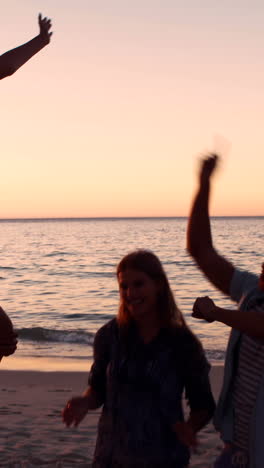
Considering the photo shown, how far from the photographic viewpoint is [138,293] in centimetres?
311

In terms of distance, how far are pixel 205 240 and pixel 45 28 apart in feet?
4.06

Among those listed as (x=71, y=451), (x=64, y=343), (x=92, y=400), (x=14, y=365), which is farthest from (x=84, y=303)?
(x=92, y=400)

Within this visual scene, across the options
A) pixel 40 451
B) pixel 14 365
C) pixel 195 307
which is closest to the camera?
pixel 195 307

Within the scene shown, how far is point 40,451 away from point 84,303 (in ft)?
51.8

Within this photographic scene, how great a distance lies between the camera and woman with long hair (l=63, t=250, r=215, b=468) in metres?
2.95

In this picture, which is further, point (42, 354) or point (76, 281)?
point (76, 281)

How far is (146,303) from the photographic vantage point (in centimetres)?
311

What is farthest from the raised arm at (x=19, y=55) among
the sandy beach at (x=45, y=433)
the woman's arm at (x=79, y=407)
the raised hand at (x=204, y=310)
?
the sandy beach at (x=45, y=433)

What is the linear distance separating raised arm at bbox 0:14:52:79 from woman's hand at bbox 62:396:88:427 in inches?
64.9

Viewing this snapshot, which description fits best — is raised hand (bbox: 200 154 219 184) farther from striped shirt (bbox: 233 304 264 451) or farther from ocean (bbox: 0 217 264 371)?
ocean (bbox: 0 217 264 371)

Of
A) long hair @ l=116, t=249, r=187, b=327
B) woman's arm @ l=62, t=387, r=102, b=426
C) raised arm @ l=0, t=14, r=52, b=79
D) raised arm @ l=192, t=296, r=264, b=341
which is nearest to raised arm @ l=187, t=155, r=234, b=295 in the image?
long hair @ l=116, t=249, r=187, b=327

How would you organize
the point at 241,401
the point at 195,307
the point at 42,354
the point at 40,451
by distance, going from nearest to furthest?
the point at 195,307, the point at 241,401, the point at 40,451, the point at 42,354

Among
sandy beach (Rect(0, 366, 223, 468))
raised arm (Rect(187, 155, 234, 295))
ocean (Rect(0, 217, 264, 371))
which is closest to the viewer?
raised arm (Rect(187, 155, 234, 295))

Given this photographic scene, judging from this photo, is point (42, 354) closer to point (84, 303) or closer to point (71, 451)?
point (71, 451)
